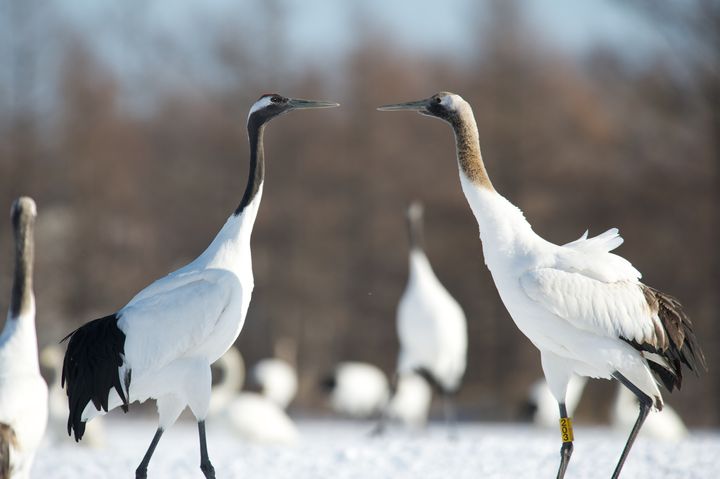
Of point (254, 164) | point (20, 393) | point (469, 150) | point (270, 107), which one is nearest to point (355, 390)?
point (270, 107)

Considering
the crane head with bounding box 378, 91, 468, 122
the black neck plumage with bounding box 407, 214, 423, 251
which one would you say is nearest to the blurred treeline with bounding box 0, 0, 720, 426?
the black neck plumage with bounding box 407, 214, 423, 251

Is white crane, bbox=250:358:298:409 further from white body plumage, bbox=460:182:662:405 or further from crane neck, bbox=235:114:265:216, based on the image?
white body plumage, bbox=460:182:662:405

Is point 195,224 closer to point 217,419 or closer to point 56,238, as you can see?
point 56,238

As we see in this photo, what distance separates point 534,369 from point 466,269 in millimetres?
2854

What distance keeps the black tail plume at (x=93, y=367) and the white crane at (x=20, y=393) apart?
238 millimetres

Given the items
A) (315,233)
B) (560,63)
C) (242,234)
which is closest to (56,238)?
(315,233)

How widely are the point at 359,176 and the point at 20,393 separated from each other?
22746mm

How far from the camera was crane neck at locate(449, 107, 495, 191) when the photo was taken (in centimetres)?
657

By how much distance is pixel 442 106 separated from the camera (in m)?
6.93

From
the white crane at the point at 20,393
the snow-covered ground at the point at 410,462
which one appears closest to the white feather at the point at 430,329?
the snow-covered ground at the point at 410,462

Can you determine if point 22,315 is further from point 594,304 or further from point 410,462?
point 594,304

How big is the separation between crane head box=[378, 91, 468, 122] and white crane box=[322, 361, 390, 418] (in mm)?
11062

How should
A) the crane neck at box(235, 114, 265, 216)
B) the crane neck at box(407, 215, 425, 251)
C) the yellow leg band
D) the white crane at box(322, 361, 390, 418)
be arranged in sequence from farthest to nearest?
the white crane at box(322, 361, 390, 418) → the crane neck at box(407, 215, 425, 251) → the crane neck at box(235, 114, 265, 216) → the yellow leg band

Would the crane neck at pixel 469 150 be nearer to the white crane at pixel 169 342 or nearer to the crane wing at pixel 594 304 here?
the crane wing at pixel 594 304
